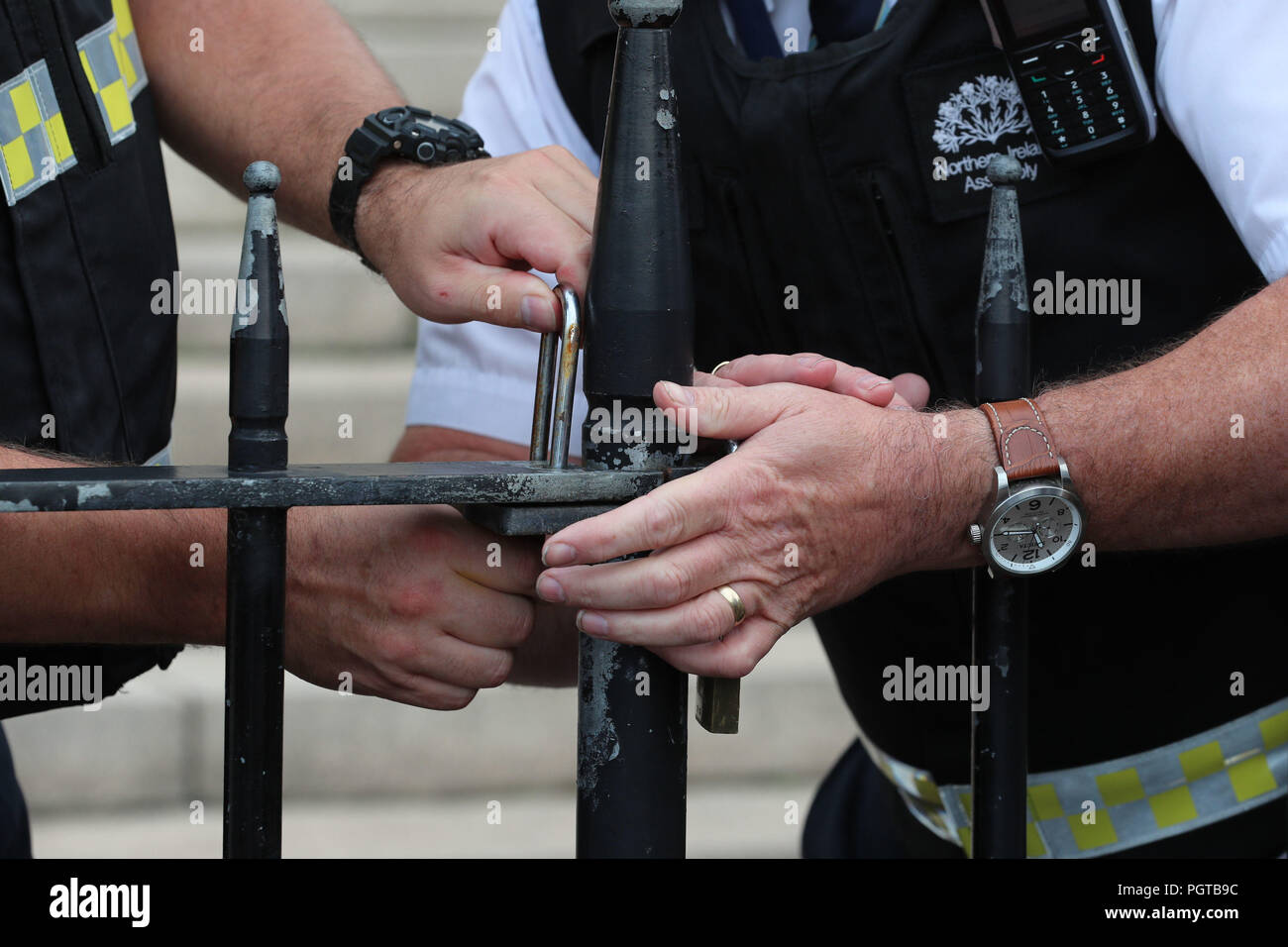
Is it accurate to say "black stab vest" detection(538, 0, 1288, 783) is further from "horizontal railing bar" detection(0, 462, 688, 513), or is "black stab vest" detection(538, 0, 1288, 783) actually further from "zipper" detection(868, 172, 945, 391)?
Result: "horizontal railing bar" detection(0, 462, 688, 513)

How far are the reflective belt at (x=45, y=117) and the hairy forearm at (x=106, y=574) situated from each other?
39 centimetres

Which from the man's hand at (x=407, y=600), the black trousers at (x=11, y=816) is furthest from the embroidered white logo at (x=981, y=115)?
the black trousers at (x=11, y=816)

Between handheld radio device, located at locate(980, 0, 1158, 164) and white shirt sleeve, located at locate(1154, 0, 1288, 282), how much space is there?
0.16 feet

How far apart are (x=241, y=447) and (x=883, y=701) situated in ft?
4.13

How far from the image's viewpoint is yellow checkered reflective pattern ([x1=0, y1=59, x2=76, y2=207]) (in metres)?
1.71

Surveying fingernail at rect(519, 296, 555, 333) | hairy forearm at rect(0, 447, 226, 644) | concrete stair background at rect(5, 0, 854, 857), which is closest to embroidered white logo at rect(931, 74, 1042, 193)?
fingernail at rect(519, 296, 555, 333)

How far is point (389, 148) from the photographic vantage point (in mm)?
1890

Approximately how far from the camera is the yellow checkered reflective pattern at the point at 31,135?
1712 millimetres

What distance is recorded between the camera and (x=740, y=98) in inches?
79.7

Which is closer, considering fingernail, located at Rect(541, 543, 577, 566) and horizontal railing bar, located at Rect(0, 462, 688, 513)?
horizontal railing bar, located at Rect(0, 462, 688, 513)

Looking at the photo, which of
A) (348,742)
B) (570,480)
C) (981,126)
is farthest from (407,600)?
(348,742)

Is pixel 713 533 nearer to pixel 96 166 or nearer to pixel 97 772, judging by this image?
pixel 96 166

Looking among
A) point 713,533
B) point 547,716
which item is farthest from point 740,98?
point 547,716

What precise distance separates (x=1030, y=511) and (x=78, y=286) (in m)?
1.18
